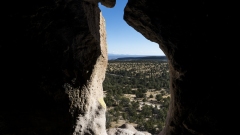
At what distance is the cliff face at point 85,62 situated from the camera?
3971mm

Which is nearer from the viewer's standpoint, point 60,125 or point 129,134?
point 60,125

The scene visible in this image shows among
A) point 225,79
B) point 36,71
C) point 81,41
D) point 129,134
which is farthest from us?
point 129,134

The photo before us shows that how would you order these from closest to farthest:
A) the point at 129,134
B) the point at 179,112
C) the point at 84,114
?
the point at 179,112 → the point at 84,114 → the point at 129,134

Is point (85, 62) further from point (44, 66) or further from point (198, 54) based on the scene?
point (198, 54)

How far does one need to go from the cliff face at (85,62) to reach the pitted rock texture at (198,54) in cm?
2

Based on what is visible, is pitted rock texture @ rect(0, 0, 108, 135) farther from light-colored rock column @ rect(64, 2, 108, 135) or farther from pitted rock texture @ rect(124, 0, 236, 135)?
pitted rock texture @ rect(124, 0, 236, 135)

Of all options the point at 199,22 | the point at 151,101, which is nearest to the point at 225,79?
the point at 199,22

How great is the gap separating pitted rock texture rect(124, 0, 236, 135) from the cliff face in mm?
17

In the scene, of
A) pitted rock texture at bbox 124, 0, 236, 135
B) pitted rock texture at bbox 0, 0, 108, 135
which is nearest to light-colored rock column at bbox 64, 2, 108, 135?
pitted rock texture at bbox 0, 0, 108, 135

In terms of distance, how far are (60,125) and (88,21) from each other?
3.19 metres

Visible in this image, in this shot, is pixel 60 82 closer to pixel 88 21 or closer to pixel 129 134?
pixel 88 21

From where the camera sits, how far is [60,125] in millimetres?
6141

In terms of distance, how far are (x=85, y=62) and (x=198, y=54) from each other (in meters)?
3.57

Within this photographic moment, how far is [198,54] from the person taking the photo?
4.17 meters
